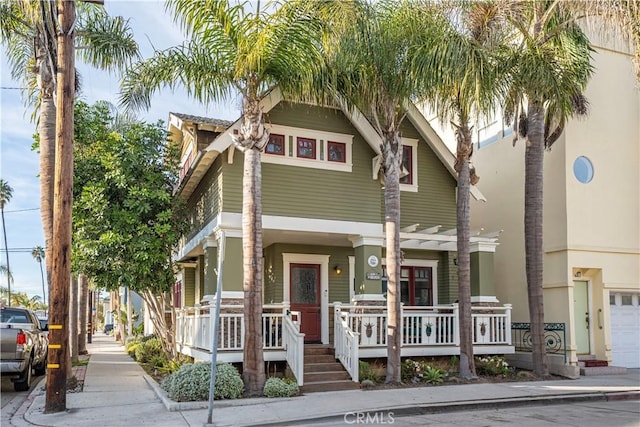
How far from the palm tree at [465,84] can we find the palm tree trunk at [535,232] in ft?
4.93

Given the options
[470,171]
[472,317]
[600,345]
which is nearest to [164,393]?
[472,317]

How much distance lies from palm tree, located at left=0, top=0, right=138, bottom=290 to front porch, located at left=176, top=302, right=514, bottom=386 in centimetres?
396

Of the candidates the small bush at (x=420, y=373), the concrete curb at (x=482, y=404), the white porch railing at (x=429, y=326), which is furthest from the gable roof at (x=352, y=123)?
the concrete curb at (x=482, y=404)

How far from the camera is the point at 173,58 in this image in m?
12.5

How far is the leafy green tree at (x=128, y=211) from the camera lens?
15078 mm

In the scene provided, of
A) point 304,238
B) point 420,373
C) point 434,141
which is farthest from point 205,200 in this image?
point 420,373

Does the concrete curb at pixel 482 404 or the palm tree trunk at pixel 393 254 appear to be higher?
the palm tree trunk at pixel 393 254

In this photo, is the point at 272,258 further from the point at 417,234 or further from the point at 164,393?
the point at 164,393

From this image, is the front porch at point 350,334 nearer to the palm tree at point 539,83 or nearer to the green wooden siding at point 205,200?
the palm tree at point 539,83

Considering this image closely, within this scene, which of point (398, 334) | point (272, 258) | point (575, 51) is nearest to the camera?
point (398, 334)

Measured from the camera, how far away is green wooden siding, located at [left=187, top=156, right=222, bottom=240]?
47.9 ft

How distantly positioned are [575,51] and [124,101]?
1120 cm

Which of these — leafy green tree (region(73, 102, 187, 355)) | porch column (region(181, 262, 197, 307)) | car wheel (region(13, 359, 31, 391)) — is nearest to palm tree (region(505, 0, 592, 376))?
leafy green tree (region(73, 102, 187, 355))

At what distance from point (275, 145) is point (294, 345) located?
4.98m
